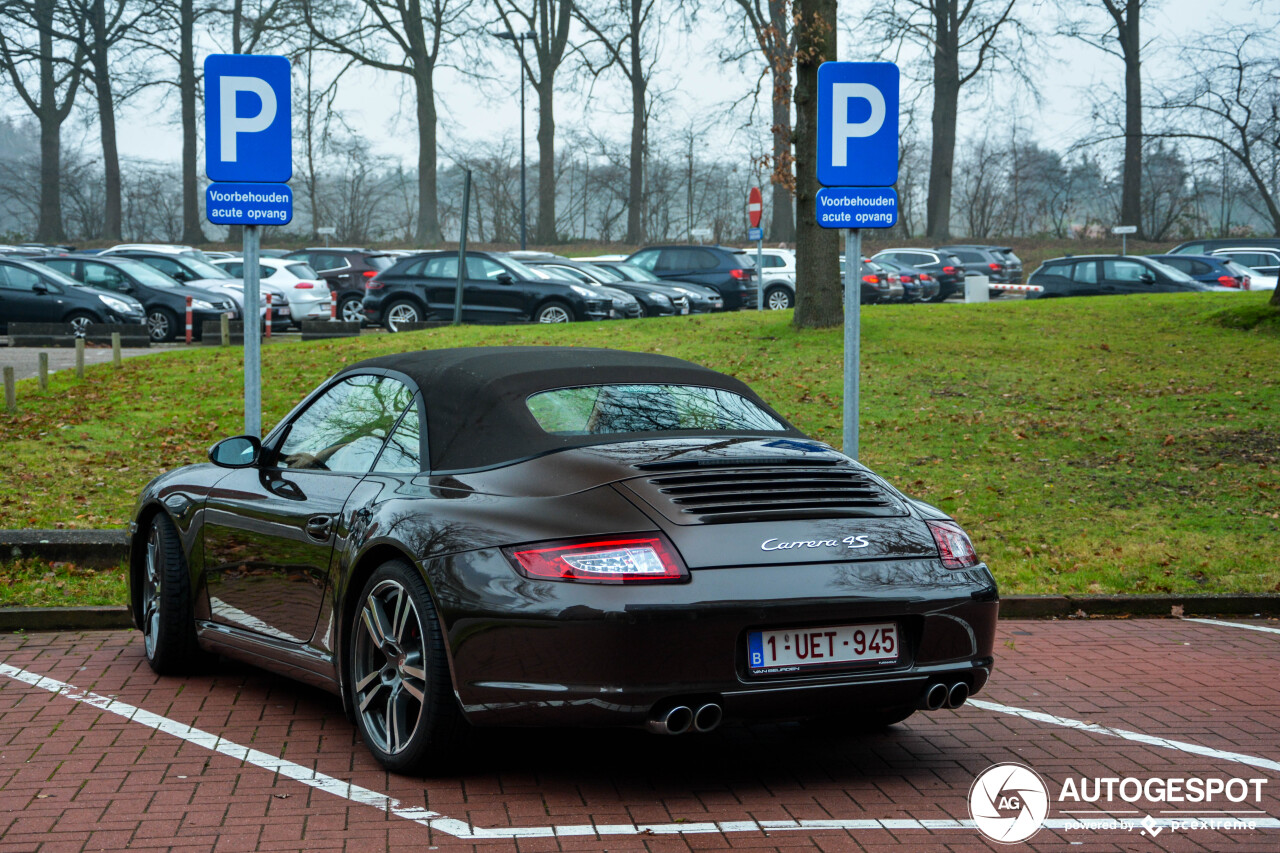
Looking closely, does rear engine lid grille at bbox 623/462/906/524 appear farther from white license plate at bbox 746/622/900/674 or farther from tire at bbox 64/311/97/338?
tire at bbox 64/311/97/338

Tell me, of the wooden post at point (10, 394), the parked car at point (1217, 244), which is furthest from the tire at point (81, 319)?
the parked car at point (1217, 244)

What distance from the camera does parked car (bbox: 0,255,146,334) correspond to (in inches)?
971

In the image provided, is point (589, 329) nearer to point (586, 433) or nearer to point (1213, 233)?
point (586, 433)

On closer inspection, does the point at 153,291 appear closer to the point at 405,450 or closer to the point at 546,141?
the point at 405,450

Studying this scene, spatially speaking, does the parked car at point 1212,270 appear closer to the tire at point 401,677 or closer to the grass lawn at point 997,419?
the grass lawn at point 997,419

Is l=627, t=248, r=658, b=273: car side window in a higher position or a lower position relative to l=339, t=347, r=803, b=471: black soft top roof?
higher

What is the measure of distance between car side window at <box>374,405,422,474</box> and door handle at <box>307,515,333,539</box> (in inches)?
10.1

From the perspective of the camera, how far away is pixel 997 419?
13.5 meters

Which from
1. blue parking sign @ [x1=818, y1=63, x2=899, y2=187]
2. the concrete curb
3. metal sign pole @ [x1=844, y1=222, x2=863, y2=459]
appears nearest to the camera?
blue parking sign @ [x1=818, y1=63, x2=899, y2=187]

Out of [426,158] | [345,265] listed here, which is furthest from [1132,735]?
[426,158]

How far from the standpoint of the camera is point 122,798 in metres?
4.33

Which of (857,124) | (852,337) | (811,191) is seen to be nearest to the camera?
(857,124)

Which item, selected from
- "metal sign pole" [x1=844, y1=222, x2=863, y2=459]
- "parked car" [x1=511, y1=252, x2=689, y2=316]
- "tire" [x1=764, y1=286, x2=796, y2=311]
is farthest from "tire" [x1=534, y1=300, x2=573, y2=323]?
"metal sign pole" [x1=844, y1=222, x2=863, y2=459]

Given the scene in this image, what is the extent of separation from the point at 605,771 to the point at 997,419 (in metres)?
9.55
